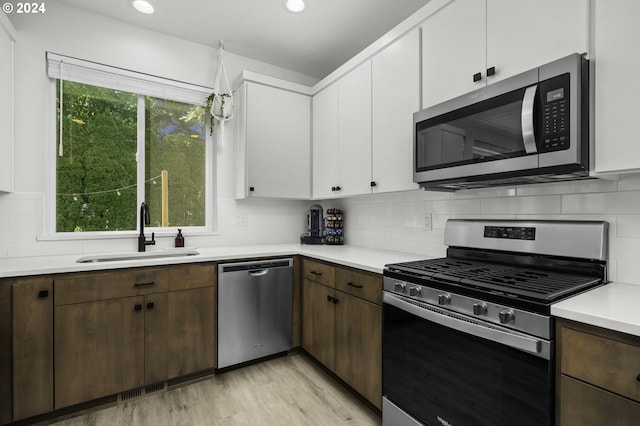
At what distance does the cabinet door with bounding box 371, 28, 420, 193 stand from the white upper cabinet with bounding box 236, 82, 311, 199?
909mm

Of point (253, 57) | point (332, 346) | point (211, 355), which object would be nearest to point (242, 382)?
point (211, 355)

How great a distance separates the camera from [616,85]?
1.15m

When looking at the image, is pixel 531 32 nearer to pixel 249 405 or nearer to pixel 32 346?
pixel 249 405

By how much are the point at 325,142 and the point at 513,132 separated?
5.49 ft

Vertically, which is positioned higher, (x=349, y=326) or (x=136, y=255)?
(x=136, y=255)

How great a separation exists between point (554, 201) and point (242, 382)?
2.25 meters

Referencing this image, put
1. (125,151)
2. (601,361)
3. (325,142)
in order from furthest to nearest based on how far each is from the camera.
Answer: (325,142) → (125,151) → (601,361)

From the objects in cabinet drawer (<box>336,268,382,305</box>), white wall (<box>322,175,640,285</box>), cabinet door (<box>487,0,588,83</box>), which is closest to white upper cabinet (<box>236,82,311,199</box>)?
white wall (<box>322,175,640,285</box>)

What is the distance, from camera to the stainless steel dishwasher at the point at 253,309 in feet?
7.56

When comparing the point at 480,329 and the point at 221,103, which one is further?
the point at 221,103

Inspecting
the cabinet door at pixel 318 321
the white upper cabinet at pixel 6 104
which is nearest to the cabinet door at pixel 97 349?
the white upper cabinet at pixel 6 104

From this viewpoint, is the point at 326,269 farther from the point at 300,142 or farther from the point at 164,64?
the point at 164,64

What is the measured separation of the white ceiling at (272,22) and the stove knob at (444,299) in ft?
6.75

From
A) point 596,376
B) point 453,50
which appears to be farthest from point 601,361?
point 453,50
